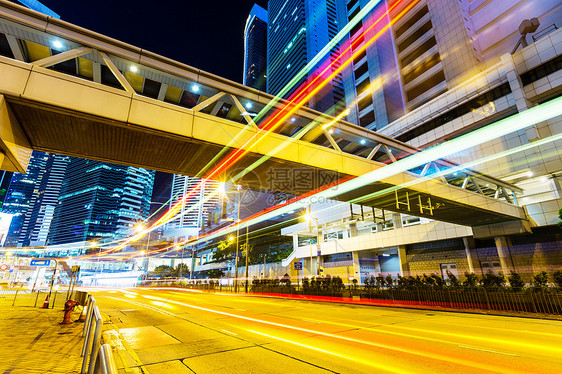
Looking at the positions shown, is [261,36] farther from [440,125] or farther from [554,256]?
[554,256]

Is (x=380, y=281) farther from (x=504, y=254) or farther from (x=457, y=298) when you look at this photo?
(x=504, y=254)

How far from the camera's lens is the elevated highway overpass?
277 inches

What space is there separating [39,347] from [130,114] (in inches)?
278

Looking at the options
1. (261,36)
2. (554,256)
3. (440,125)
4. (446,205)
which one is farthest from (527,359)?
(261,36)

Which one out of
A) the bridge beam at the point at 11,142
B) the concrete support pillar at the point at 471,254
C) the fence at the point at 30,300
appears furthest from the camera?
the concrete support pillar at the point at 471,254

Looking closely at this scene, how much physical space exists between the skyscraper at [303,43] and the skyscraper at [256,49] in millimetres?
32414

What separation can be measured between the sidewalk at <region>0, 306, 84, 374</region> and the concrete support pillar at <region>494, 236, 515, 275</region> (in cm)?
2948

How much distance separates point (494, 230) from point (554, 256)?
4.55 metres

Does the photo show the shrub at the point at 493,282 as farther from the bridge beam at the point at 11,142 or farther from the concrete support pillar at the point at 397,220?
the bridge beam at the point at 11,142

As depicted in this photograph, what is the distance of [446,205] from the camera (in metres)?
16.8

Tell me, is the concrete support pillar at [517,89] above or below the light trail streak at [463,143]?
above

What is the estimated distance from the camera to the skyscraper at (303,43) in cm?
10588

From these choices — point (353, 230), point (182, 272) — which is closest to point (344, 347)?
point (353, 230)

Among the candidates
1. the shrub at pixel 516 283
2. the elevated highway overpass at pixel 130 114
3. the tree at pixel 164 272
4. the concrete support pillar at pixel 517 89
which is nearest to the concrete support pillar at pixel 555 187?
the concrete support pillar at pixel 517 89
